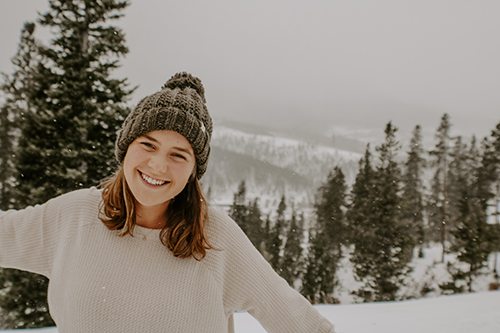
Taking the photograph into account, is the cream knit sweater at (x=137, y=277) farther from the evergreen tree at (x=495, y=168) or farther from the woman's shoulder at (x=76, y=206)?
the evergreen tree at (x=495, y=168)

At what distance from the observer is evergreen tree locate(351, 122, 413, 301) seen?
22516 millimetres

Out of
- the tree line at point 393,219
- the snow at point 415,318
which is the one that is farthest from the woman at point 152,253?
the tree line at point 393,219

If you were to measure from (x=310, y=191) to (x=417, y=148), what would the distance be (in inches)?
4756

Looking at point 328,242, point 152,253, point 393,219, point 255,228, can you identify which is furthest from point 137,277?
point 255,228

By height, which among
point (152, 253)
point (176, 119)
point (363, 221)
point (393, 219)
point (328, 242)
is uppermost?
point (176, 119)

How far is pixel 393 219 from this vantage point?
22938 millimetres

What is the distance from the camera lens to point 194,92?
1.81 meters

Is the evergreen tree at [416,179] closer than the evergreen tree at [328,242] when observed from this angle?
No

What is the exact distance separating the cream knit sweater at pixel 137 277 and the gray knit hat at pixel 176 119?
16.1 inches

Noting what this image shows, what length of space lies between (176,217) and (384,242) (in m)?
25.4

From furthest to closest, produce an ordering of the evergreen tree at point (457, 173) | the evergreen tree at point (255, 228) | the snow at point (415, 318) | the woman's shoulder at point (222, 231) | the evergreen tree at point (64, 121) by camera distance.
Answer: the evergreen tree at point (255, 228) → the evergreen tree at point (457, 173) → the evergreen tree at point (64, 121) → the snow at point (415, 318) → the woman's shoulder at point (222, 231)

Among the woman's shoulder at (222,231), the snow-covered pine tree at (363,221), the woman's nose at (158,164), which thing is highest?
the woman's nose at (158,164)

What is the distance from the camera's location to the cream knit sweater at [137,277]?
1.37 meters

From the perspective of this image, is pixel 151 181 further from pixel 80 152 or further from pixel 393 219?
pixel 393 219
